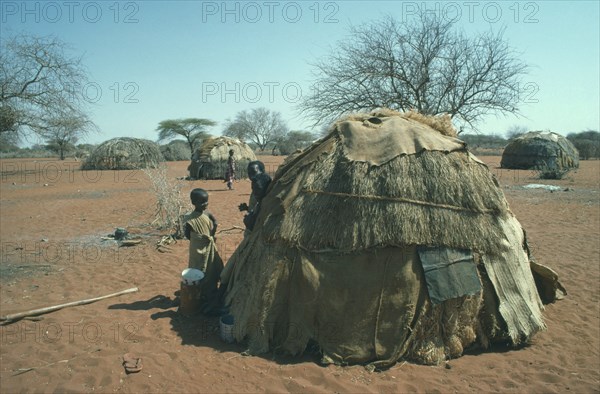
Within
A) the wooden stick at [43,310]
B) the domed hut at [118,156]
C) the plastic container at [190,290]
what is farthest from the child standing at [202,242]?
the domed hut at [118,156]

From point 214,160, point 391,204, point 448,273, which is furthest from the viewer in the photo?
point 214,160

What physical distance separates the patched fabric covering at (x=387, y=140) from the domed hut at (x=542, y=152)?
19.2m

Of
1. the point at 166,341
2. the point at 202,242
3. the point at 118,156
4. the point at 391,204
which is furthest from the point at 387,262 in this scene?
the point at 118,156

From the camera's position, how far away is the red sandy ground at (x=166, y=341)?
11.4 ft

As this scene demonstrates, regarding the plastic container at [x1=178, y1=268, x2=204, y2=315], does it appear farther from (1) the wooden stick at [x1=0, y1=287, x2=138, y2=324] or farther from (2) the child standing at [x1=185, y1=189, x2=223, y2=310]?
(1) the wooden stick at [x1=0, y1=287, x2=138, y2=324]

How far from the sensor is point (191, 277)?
14.8ft

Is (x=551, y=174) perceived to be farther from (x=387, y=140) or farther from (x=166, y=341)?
(x=166, y=341)

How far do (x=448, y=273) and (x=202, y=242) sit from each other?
2.76m

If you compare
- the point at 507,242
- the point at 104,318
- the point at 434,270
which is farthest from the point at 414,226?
the point at 104,318

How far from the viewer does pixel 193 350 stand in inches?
156

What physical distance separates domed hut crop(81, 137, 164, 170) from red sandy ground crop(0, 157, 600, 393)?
58.8ft

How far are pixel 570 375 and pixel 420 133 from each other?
279 cm

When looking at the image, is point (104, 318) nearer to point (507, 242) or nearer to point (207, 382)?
point (207, 382)

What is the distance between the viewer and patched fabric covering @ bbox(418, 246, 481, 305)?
3785mm
